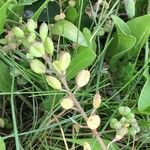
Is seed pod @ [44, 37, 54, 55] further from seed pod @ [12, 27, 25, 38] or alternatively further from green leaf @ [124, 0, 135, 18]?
green leaf @ [124, 0, 135, 18]

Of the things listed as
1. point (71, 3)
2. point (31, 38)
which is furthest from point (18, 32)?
point (71, 3)

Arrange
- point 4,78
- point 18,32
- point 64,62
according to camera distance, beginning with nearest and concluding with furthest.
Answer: point 64,62
point 18,32
point 4,78

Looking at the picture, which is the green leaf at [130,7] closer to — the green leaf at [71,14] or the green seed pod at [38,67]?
the green leaf at [71,14]

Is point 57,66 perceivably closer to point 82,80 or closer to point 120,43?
point 82,80

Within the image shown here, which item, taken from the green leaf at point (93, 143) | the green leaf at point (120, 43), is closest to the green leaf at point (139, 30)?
the green leaf at point (120, 43)

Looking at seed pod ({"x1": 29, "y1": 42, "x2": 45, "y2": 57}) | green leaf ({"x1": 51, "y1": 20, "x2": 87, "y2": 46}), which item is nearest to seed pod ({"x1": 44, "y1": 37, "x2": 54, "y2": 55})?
seed pod ({"x1": 29, "y1": 42, "x2": 45, "y2": 57})

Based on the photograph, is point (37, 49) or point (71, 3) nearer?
point (37, 49)
